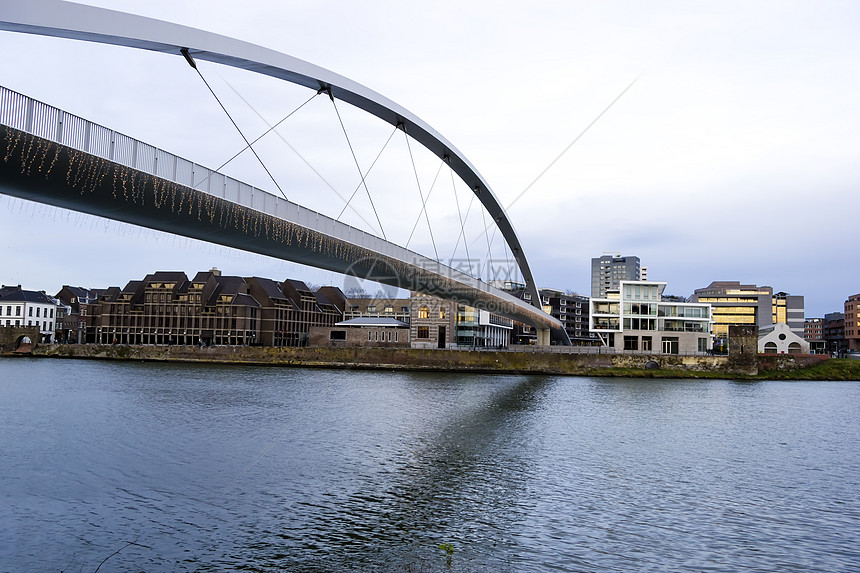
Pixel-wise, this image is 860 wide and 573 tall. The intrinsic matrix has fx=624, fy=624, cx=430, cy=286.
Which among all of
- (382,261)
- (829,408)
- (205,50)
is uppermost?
(205,50)

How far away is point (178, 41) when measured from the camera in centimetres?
1659

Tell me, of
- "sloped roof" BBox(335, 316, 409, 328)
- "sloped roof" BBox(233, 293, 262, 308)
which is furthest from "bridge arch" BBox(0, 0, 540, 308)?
"sloped roof" BBox(233, 293, 262, 308)

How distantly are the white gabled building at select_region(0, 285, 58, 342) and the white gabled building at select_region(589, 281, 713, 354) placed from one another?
299 ft

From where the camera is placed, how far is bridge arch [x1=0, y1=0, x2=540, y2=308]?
12477 mm

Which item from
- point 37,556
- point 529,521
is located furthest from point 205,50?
point 529,521

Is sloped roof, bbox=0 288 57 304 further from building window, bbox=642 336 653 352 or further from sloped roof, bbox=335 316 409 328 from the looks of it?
building window, bbox=642 336 653 352

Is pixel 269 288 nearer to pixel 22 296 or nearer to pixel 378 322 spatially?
pixel 378 322

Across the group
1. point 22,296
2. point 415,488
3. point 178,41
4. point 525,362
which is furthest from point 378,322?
point 178,41

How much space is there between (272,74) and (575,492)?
16525 mm

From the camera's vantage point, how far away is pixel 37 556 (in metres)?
11.0

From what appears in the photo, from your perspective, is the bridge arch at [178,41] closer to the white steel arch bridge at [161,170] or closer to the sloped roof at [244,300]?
the white steel arch bridge at [161,170]

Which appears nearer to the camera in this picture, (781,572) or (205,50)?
(781,572)

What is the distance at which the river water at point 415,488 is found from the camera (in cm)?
1165

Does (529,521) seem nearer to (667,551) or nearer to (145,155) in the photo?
(667,551)
